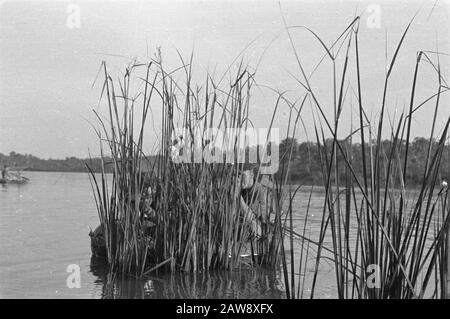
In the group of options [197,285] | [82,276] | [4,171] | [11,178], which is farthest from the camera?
[11,178]

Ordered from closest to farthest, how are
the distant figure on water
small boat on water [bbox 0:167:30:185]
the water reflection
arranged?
the water reflection < the distant figure on water < small boat on water [bbox 0:167:30:185]

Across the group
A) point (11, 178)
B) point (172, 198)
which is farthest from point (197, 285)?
point (11, 178)

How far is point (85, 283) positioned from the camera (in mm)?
3324

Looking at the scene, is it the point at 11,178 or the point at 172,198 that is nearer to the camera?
the point at 172,198

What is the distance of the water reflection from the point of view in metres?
3.04

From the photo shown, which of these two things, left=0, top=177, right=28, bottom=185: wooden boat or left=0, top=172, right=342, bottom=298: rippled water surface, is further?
left=0, top=177, right=28, bottom=185: wooden boat

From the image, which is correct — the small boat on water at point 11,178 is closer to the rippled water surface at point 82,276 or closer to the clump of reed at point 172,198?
the rippled water surface at point 82,276

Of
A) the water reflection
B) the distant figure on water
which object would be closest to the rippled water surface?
the water reflection

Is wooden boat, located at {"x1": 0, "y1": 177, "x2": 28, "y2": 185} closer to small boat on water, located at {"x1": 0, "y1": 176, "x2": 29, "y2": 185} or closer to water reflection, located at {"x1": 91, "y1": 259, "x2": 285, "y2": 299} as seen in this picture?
small boat on water, located at {"x1": 0, "y1": 176, "x2": 29, "y2": 185}

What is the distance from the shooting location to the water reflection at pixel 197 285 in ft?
9.98

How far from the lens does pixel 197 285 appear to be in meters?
3.22

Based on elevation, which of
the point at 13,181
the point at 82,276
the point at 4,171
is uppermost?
the point at 4,171

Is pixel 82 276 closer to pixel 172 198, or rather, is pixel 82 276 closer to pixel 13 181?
pixel 172 198

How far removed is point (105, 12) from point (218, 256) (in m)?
1.59
